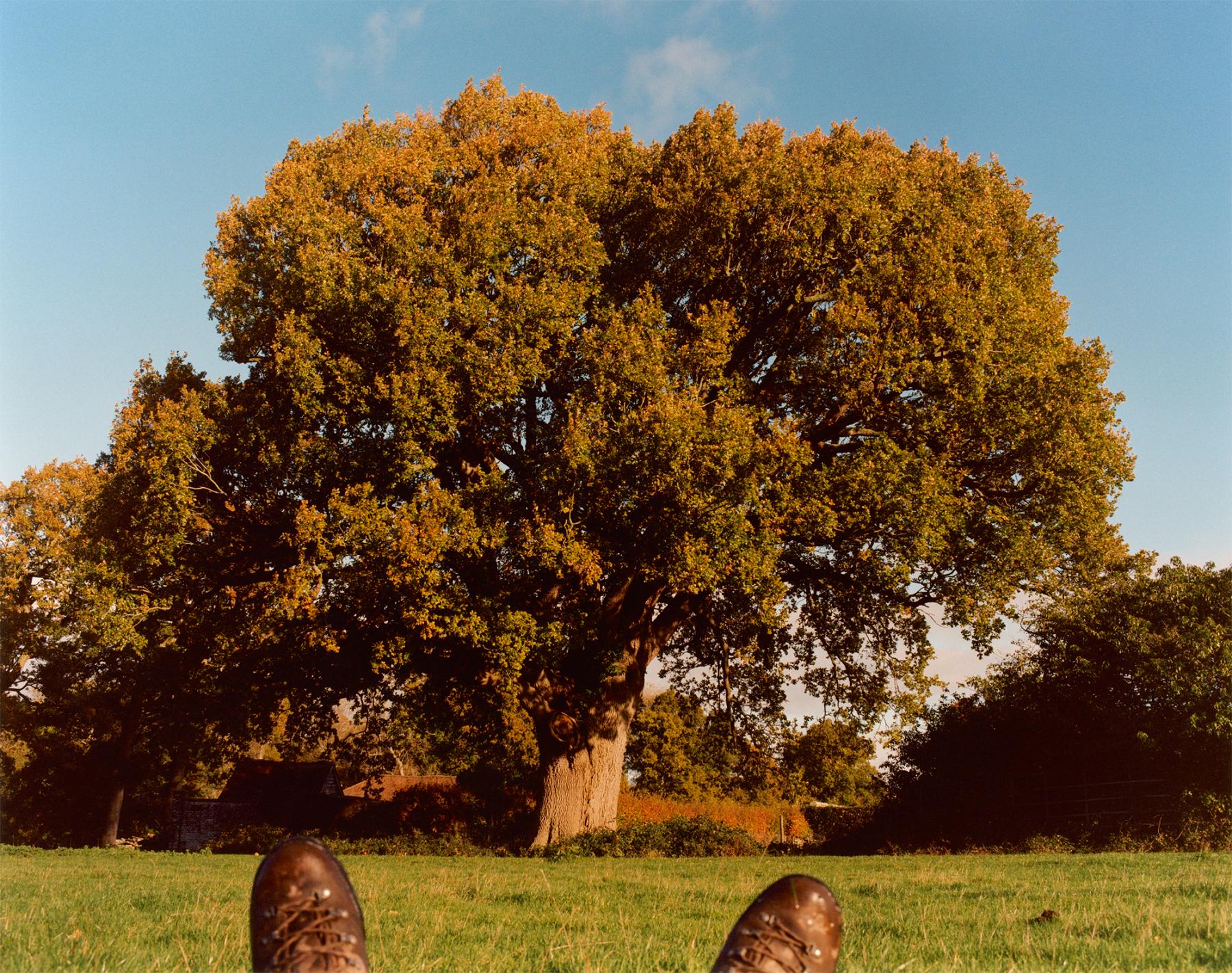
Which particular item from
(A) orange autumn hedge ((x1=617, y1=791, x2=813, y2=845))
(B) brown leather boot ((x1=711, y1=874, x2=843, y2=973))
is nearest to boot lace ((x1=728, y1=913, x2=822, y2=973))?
(B) brown leather boot ((x1=711, y1=874, x2=843, y2=973))

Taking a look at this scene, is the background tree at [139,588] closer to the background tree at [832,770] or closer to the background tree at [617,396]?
the background tree at [617,396]

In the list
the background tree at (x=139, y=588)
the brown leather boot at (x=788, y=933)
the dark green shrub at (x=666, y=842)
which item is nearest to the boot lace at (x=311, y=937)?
the brown leather boot at (x=788, y=933)

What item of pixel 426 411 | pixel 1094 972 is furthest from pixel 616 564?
pixel 1094 972

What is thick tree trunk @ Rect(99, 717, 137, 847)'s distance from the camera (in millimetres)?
43062

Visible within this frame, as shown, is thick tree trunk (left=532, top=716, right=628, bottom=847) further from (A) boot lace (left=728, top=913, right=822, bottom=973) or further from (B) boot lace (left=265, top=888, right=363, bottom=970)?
(A) boot lace (left=728, top=913, right=822, bottom=973)

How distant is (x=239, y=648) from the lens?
72.4 ft

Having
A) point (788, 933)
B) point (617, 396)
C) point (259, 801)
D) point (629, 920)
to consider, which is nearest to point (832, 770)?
point (259, 801)

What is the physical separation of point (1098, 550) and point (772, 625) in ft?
25.6

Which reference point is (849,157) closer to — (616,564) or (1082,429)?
(1082,429)

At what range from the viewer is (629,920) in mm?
5617

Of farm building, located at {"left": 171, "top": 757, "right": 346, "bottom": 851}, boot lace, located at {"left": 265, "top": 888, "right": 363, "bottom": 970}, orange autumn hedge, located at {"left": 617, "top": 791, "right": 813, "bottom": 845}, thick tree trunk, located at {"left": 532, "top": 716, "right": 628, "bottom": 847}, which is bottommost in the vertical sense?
farm building, located at {"left": 171, "top": 757, "right": 346, "bottom": 851}

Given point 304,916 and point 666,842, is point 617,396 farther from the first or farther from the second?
point 304,916

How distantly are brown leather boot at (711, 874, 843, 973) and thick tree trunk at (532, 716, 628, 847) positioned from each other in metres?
18.7

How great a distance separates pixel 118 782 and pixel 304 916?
48.5 m
